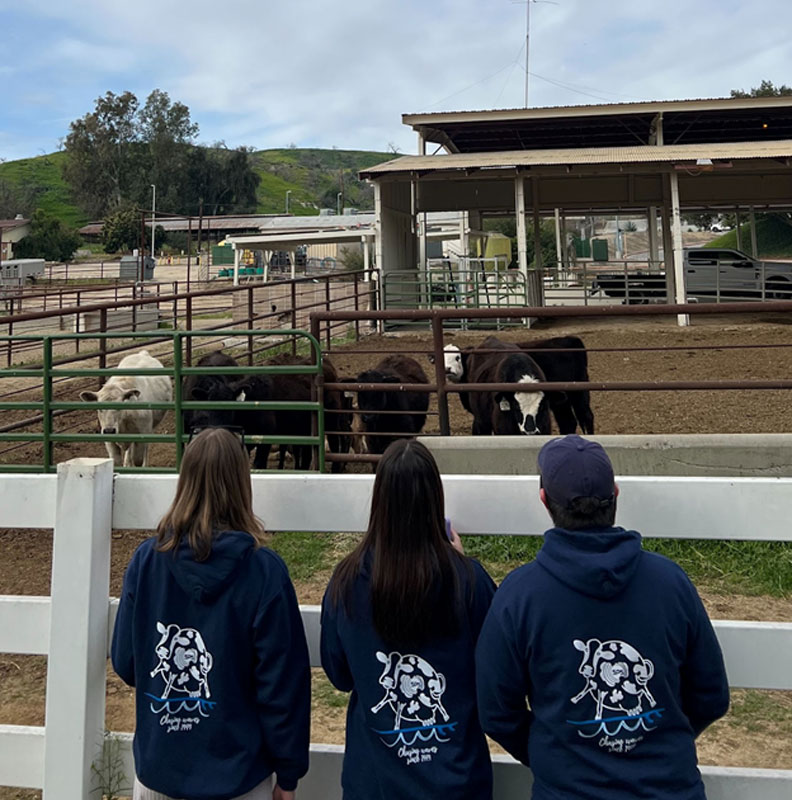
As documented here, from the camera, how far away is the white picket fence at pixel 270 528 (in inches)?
86.8

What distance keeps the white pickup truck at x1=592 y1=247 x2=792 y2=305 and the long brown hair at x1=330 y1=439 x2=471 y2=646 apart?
20398 mm

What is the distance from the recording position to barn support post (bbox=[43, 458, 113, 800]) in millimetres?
2412

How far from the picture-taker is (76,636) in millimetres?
2428

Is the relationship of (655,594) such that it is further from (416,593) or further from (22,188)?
(22,188)

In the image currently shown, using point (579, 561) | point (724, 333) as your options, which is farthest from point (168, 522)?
point (724, 333)

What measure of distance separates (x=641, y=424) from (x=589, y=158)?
12041 mm

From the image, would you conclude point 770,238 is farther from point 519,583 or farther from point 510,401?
point 519,583

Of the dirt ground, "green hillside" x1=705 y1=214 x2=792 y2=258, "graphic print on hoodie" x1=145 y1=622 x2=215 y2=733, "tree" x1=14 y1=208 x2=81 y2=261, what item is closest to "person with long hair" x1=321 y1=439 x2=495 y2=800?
"graphic print on hoodie" x1=145 y1=622 x2=215 y2=733

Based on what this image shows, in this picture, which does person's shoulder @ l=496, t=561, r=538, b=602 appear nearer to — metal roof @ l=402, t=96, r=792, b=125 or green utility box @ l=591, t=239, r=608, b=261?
metal roof @ l=402, t=96, r=792, b=125

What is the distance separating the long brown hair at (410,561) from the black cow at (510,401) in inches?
233

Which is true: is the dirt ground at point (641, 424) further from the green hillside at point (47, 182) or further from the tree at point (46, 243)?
the green hillside at point (47, 182)

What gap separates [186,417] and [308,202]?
5059 inches

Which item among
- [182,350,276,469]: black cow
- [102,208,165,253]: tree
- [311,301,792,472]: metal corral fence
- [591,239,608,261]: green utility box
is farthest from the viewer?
[102,208,165,253]: tree

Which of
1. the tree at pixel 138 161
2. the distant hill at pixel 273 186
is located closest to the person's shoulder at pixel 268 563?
the tree at pixel 138 161
